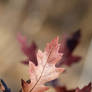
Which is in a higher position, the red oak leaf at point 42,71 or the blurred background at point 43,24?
the red oak leaf at point 42,71

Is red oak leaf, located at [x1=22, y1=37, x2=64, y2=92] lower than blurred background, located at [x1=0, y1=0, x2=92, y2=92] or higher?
higher

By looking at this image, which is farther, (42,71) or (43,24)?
(43,24)

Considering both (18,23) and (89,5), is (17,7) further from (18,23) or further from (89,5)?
(89,5)

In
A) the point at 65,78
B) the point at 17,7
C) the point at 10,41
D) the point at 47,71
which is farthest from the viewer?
the point at 17,7

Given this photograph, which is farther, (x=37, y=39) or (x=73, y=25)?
(x=73, y=25)

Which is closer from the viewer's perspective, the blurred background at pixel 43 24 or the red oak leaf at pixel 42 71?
the red oak leaf at pixel 42 71

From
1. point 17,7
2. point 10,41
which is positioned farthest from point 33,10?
point 10,41

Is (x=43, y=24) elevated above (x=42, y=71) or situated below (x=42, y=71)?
below

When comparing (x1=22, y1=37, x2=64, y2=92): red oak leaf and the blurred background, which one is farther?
the blurred background
